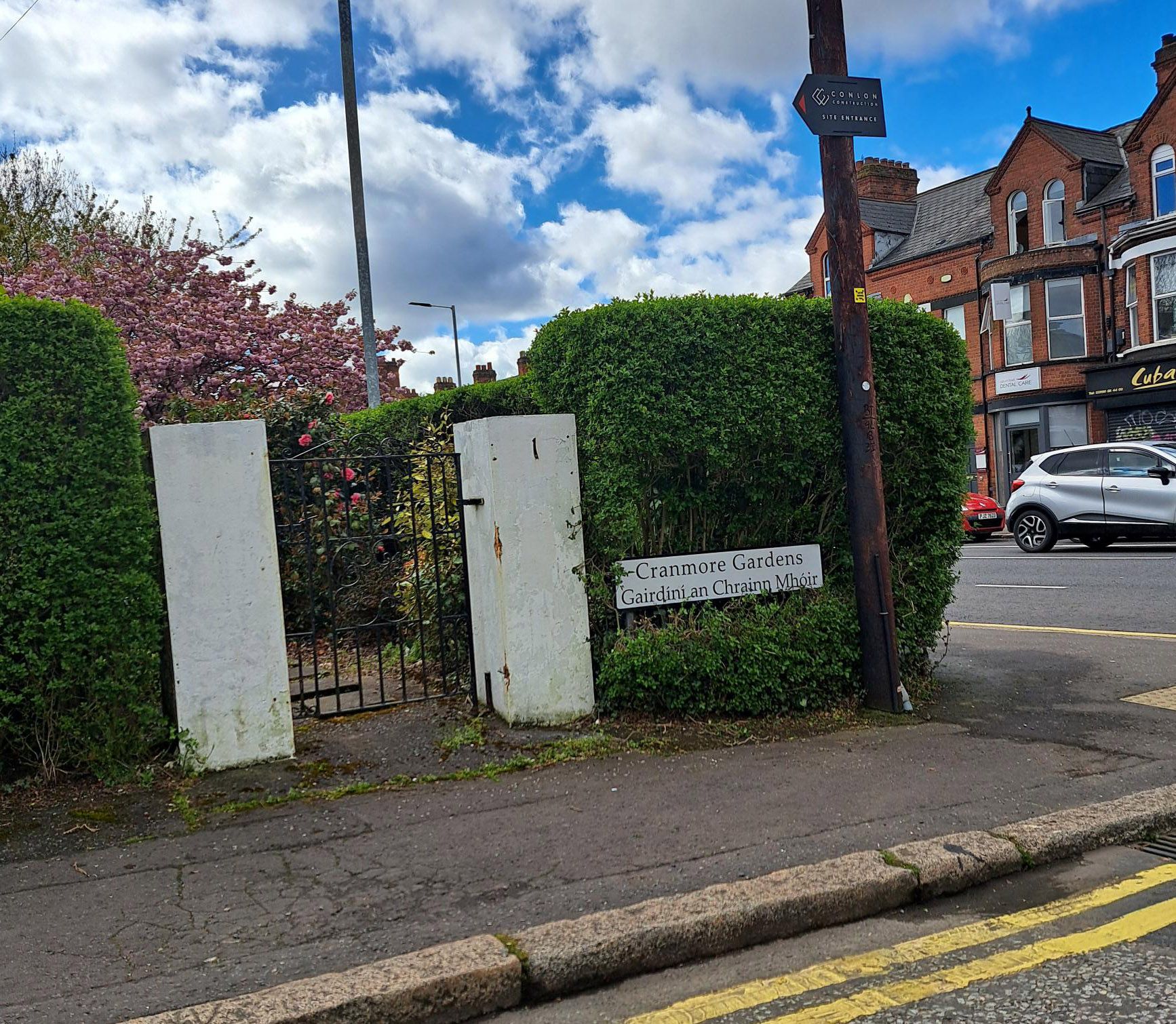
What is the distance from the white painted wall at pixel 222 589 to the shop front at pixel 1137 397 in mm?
26702

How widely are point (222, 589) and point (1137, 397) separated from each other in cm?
2787

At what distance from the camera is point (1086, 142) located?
30.0 metres

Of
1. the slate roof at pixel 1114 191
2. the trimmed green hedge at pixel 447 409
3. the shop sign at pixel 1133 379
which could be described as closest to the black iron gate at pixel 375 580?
the trimmed green hedge at pixel 447 409

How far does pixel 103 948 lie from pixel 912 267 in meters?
34.9

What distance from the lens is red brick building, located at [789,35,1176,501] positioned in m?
26.5

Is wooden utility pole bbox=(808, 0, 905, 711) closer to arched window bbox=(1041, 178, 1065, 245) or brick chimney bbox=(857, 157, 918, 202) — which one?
arched window bbox=(1041, 178, 1065, 245)

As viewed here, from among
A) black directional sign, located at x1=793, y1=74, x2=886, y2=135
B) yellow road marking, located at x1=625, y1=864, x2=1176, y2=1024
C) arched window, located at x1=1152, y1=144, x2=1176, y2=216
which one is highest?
arched window, located at x1=1152, y1=144, x2=1176, y2=216

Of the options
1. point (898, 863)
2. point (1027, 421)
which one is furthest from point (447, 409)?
point (1027, 421)

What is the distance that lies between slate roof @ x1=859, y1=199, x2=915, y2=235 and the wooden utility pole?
3084 centimetres

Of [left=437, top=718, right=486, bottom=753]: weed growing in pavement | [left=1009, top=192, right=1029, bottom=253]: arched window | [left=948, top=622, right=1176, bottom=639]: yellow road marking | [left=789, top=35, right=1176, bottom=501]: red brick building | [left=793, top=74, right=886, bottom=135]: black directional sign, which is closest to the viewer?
[left=437, top=718, right=486, bottom=753]: weed growing in pavement

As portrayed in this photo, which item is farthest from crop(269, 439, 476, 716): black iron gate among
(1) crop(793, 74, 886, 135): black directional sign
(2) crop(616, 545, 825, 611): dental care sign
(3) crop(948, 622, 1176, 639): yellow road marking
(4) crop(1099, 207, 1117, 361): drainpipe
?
(4) crop(1099, 207, 1117, 361): drainpipe

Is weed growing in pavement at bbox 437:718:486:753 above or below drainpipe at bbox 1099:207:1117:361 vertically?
below

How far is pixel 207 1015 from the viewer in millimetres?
2998

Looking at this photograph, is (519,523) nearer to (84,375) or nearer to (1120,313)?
(84,375)
